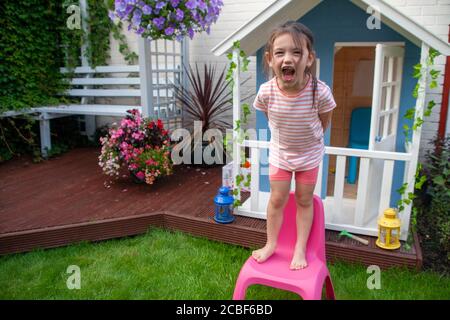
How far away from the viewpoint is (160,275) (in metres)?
2.78

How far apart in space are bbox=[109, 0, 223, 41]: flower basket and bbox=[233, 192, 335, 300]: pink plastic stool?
6.72 feet

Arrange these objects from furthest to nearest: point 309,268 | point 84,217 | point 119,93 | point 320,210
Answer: point 119,93 < point 84,217 < point 320,210 < point 309,268

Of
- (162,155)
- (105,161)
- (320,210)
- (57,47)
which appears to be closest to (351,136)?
(162,155)

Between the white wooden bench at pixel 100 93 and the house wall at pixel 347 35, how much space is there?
236 cm

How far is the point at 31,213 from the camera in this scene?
357 cm

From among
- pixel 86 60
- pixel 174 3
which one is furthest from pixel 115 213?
pixel 86 60

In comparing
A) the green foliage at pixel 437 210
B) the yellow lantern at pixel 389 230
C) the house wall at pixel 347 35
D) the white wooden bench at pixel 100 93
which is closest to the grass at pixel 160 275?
the yellow lantern at pixel 389 230

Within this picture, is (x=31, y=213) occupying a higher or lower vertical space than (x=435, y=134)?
lower

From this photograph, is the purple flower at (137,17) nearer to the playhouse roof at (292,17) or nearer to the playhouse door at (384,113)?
the playhouse roof at (292,17)

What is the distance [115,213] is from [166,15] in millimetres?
1851

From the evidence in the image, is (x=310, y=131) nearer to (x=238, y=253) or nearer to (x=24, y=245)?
(x=238, y=253)

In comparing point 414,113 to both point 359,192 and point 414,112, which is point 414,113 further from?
point 359,192
